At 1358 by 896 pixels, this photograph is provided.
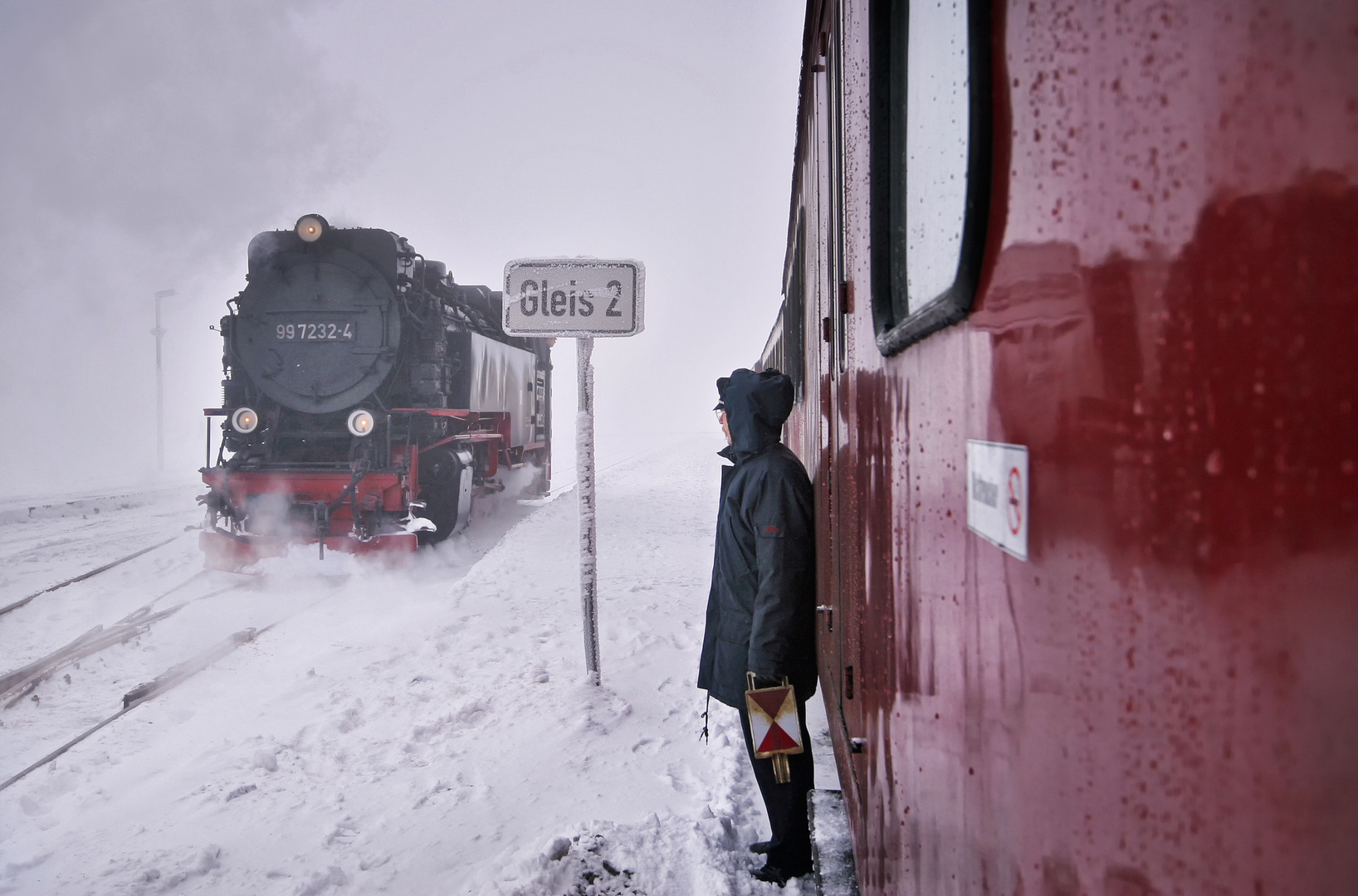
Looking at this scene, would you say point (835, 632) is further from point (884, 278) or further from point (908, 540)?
point (884, 278)

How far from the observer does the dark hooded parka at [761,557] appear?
2477mm

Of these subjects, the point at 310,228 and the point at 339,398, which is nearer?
the point at 310,228

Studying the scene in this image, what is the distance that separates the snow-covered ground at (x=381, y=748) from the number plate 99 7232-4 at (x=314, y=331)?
3.08 meters

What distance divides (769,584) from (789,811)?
855mm

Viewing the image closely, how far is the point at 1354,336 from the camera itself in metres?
0.38

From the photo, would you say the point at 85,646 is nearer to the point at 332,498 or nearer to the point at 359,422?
the point at 332,498

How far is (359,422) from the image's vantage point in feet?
26.6

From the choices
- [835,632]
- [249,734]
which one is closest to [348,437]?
[249,734]

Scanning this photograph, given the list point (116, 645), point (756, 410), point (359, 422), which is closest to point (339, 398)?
point (359, 422)

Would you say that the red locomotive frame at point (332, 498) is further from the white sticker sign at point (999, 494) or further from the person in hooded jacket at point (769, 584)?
the white sticker sign at point (999, 494)

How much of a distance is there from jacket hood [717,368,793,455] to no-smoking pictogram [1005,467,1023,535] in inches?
73.2

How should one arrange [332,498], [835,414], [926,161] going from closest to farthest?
1. [926,161]
2. [835,414]
3. [332,498]

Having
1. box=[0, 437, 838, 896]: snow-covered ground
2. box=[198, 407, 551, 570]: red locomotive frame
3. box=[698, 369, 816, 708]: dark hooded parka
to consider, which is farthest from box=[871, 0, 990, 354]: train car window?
box=[198, 407, 551, 570]: red locomotive frame

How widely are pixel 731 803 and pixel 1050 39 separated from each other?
3.05m
